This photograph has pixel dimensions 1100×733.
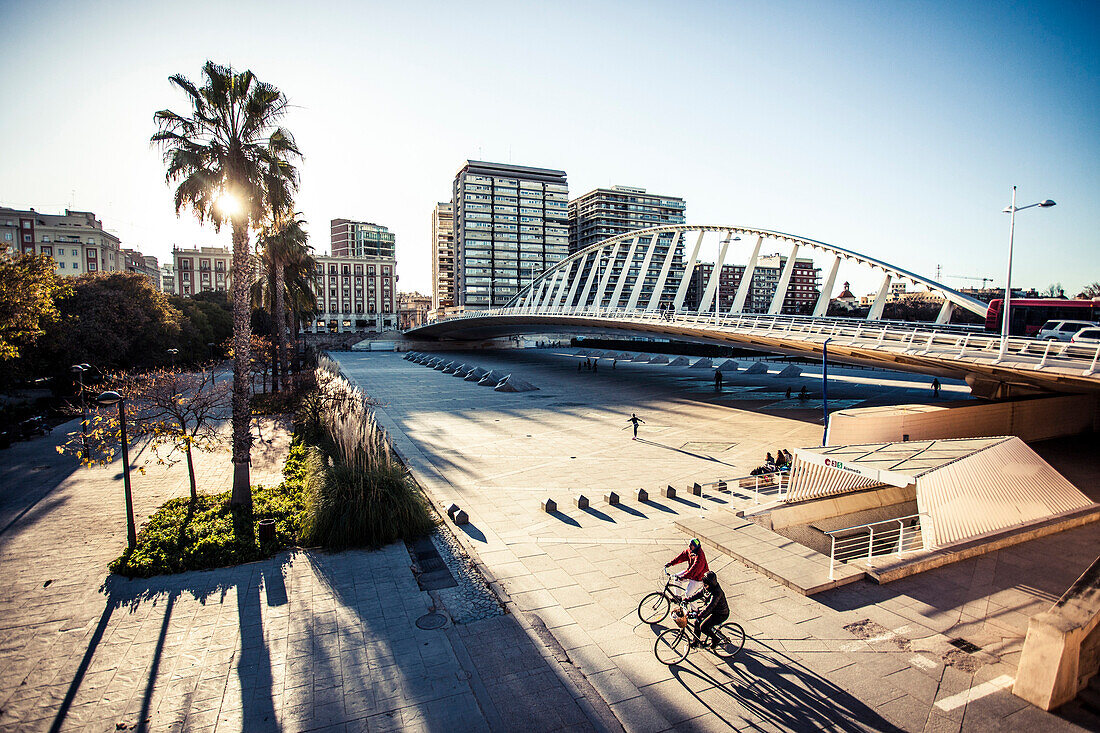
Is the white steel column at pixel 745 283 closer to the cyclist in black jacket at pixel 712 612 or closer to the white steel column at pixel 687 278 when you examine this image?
the white steel column at pixel 687 278

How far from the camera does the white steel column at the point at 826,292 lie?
1102 inches

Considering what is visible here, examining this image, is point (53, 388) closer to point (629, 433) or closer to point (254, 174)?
point (254, 174)

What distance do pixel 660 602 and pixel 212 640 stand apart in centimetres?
659

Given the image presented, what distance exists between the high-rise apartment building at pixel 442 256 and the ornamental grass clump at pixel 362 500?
478 ft

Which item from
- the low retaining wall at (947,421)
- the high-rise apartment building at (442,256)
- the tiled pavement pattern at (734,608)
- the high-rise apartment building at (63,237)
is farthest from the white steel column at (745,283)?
the high-rise apartment building at (442,256)

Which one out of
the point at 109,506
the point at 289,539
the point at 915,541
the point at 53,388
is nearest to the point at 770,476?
the point at 915,541

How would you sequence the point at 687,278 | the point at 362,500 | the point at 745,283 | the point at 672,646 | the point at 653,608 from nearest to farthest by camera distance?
the point at 672,646, the point at 653,608, the point at 362,500, the point at 745,283, the point at 687,278

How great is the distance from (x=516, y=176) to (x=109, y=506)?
471 feet

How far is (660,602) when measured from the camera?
841 centimetres

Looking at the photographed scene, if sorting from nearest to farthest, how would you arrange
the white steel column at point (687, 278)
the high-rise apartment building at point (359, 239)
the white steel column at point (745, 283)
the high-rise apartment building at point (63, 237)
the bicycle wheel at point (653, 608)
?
the bicycle wheel at point (653, 608) < the white steel column at point (745, 283) < the white steel column at point (687, 278) < the high-rise apartment building at point (63, 237) < the high-rise apartment building at point (359, 239)

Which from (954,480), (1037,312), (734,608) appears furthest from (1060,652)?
(1037,312)

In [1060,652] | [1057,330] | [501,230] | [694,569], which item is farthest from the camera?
[501,230]

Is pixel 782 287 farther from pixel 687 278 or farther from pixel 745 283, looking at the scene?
pixel 687 278

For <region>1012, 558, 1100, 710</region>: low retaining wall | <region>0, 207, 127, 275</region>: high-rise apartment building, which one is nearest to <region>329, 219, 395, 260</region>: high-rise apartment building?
<region>0, 207, 127, 275</region>: high-rise apartment building
